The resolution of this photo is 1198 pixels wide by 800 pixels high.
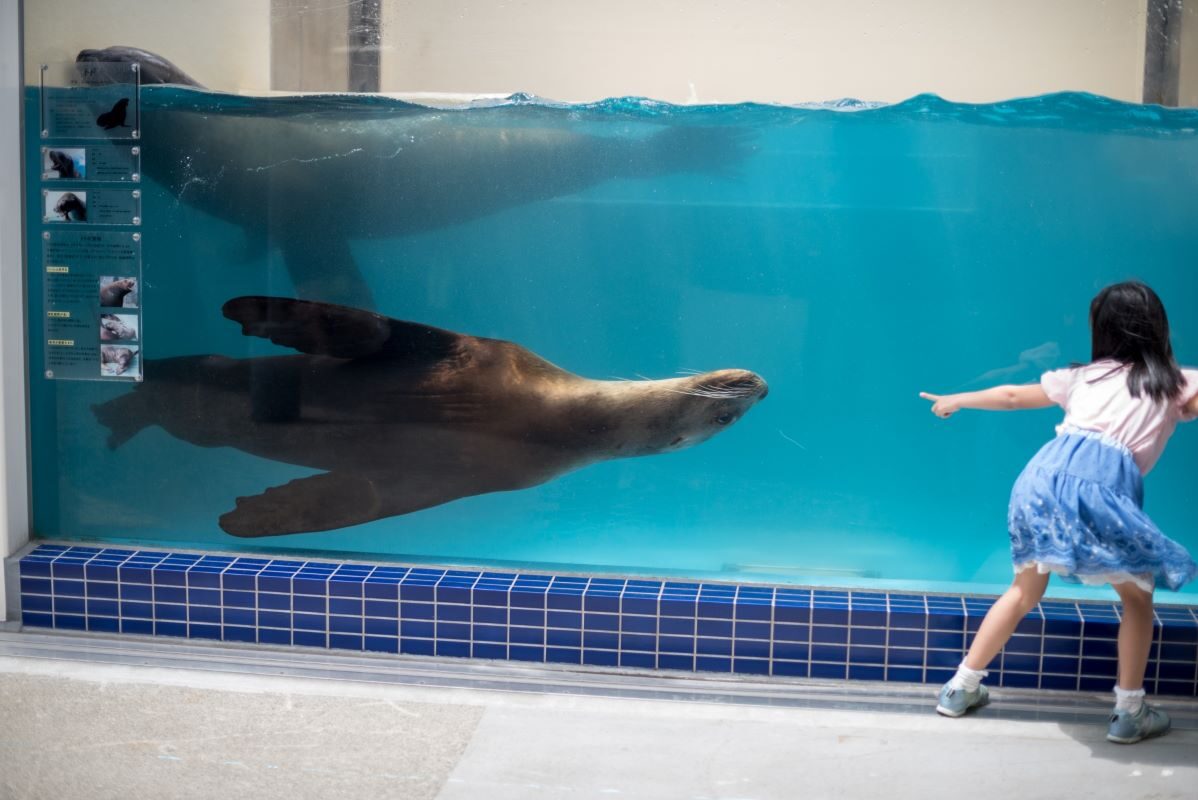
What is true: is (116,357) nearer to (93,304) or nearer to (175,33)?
(93,304)

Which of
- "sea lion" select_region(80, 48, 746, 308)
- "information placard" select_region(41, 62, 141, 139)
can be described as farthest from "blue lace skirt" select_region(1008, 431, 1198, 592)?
"information placard" select_region(41, 62, 141, 139)

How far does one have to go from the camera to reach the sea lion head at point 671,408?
4.85 meters

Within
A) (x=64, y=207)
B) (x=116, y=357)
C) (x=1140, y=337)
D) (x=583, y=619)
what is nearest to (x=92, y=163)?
(x=64, y=207)

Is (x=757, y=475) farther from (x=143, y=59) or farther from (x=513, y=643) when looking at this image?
(x=143, y=59)

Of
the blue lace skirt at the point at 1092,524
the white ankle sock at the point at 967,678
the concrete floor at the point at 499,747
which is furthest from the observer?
the white ankle sock at the point at 967,678

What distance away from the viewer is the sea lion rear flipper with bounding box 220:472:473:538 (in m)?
4.77

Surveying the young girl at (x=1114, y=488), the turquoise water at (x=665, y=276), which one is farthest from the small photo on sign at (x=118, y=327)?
the young girl at (x=1114, y=488)

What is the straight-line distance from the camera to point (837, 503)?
491 cm

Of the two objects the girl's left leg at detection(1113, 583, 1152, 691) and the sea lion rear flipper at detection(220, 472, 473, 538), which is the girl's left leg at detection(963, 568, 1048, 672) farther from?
the sea lion rear flipper at detection(220, 472, 473, 538)

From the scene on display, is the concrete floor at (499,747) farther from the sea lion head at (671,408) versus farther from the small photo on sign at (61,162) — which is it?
the small photo on sign at (61,162)

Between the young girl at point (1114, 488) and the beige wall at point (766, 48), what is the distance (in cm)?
152

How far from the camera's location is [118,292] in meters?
4.76

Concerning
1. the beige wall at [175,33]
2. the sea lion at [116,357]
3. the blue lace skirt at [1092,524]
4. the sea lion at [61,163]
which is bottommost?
the blue lace skirt at [1092,524]

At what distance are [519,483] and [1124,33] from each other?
3.25 metres
